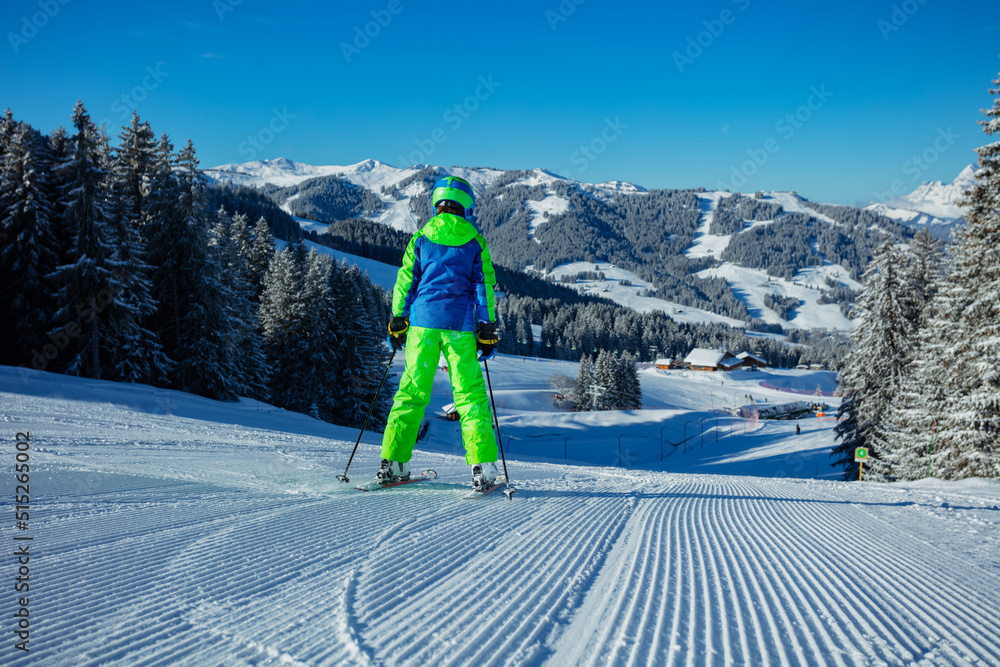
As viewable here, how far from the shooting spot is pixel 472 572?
→ 2.33 m

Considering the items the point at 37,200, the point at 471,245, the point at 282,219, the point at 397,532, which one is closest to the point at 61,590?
the point at 397,532

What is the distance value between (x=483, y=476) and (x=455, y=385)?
2.61 feet

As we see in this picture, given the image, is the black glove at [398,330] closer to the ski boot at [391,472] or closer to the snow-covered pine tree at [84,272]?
the ski boot at [391,472]

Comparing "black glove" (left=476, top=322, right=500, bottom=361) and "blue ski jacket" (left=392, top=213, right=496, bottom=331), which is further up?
"blue ski jacket" (left=392, top=213, right=496, bottom=331)

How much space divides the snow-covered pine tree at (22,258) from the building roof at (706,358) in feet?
342

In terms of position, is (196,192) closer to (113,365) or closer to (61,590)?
(113,365)

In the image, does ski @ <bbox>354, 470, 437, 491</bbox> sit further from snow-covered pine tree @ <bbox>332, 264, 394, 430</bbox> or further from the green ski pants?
snow-covered pine tree @ <bbox>332, 264, 394, 430</bbox>

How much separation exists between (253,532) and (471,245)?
8.96 feet

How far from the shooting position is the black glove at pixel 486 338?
4.30 m

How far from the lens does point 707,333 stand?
436ft

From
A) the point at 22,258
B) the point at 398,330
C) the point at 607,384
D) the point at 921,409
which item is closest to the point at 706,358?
the point at 607,384

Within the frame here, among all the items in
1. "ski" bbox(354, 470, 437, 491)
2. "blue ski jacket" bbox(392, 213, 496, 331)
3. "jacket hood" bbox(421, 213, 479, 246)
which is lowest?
"ski" bbox(354, 470, 437, 491)

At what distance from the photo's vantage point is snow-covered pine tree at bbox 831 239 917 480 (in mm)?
20234

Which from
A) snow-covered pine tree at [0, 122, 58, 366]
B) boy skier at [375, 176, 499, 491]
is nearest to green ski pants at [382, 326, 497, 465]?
boy skier at [375, 176, 499, 491]
